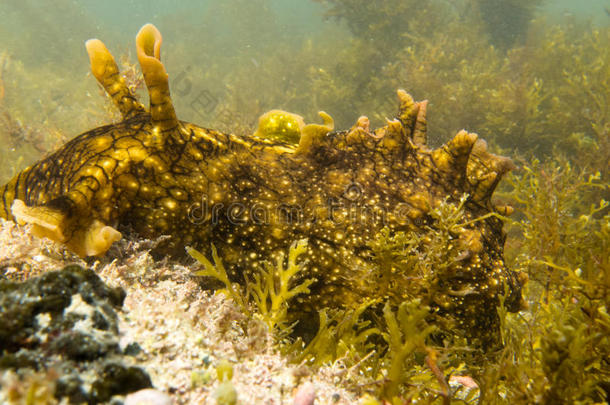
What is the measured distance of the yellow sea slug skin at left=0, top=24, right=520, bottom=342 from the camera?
6.81 ft

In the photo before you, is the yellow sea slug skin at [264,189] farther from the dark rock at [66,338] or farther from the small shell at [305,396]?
the small shell at [305,396]

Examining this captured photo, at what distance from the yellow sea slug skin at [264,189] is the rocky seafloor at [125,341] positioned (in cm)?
28

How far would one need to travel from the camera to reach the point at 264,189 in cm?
237

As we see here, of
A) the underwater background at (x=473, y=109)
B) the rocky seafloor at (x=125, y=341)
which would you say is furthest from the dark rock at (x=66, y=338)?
the underwater background at (x=473, y=109)

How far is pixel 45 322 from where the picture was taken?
1.14 meters

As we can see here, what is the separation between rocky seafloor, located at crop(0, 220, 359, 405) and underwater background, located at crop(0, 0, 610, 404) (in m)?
0.45

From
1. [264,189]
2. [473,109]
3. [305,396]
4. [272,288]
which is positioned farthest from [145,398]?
[473,109]

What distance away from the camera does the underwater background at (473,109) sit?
1.92 metres

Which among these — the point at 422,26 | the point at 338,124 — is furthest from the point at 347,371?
the point at 422,26

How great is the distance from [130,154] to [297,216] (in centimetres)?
114

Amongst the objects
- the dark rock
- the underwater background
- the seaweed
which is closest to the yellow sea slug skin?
the seaweed

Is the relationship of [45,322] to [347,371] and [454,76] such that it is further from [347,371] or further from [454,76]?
[454,76]

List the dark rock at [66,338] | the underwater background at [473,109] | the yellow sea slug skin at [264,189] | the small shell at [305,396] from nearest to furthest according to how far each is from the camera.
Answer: the dark rock at [66,338] < the small shell at [305,396] < the underwater background at [473,109] < the yellow sea slug skin at [264,189]

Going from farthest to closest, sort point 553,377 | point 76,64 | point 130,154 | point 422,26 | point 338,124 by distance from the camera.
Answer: point 76,64 < point 422,26 < point 338,124 < point 130,154 < point 553,377
